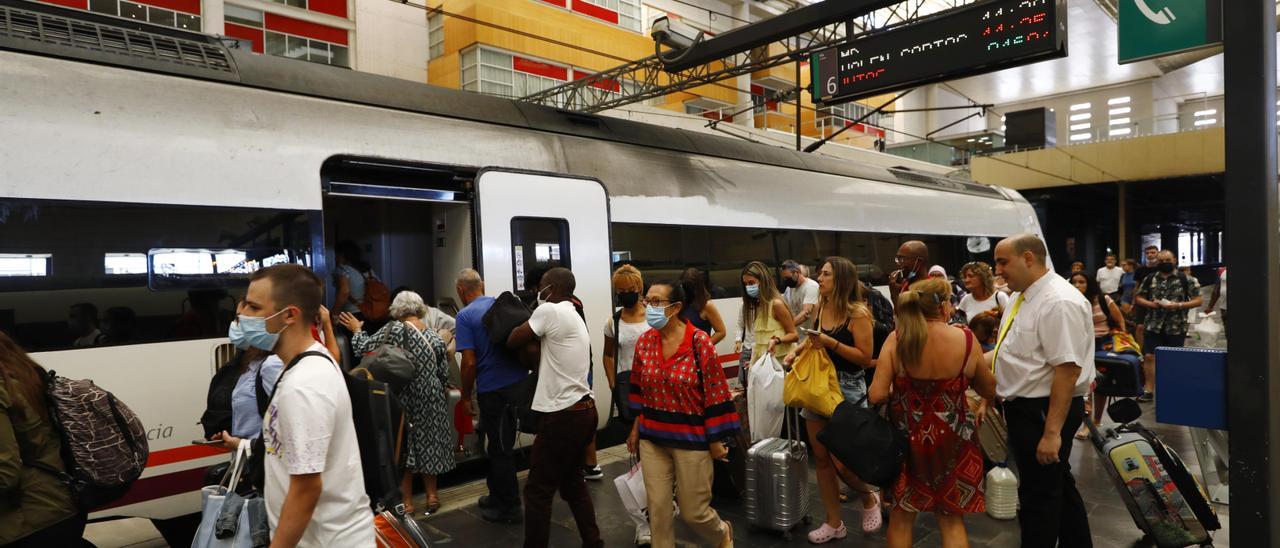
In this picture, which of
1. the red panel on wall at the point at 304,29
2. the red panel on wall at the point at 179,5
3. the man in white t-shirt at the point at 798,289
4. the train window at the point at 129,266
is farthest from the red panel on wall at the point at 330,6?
the man in white t-shirt at the point at 798,289

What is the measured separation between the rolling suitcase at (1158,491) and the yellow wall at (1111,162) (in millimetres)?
24052

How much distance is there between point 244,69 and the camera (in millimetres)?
4652

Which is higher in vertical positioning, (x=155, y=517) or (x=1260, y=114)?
(x=1260, y=114)

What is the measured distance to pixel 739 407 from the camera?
526 centimetres

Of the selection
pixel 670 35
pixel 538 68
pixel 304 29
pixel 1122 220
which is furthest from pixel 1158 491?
pixel 1122 220

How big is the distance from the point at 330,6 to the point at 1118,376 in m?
17.1

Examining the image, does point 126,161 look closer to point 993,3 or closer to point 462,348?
point 462,348

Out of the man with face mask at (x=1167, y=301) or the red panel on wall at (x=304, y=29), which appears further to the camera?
the red panel on wall at (x=304, y=29)

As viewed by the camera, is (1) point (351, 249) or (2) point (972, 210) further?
(2) point (972, 210)

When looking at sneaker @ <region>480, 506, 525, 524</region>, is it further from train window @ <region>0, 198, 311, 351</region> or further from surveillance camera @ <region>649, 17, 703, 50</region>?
surveillance camera @ <region>649, 17, 703, 50</region>

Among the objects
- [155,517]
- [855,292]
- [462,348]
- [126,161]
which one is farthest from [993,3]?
[155,517]

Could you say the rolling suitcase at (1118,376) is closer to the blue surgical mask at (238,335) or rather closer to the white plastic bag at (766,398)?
the white plastic bag at (766,398)

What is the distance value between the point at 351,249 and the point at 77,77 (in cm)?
242

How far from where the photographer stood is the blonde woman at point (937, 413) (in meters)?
3.47
